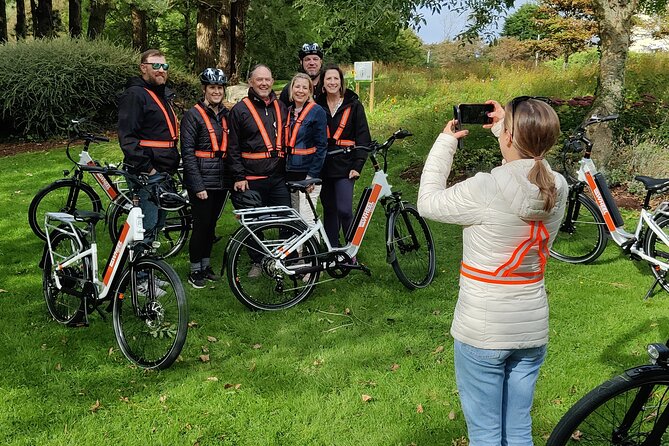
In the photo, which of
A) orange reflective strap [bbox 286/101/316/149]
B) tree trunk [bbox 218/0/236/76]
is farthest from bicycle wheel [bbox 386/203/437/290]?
tree trunk [bbox 218/0/236/76]

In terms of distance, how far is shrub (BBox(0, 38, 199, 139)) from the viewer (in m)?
12.8

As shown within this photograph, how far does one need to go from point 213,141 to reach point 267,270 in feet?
3.94

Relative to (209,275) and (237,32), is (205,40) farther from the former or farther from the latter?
(209,275)

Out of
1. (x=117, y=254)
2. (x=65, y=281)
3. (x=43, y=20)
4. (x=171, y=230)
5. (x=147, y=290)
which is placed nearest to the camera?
(x=147, y=290)

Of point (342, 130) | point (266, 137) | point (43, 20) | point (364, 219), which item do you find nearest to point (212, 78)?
point (266, 137)

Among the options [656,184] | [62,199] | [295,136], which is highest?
[295,136]

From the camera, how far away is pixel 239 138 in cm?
512

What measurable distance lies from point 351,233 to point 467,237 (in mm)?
3045

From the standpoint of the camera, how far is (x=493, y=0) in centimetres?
870

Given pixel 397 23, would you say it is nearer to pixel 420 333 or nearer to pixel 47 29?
pixel 420 333

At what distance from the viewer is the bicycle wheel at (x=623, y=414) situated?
2268 millimetres

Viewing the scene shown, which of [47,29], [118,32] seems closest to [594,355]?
[47,29]

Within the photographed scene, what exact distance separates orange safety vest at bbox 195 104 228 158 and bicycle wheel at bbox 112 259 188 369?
4.82ft

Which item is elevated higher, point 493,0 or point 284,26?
point 284,26
